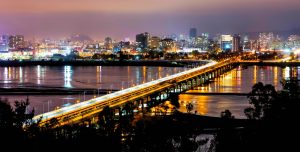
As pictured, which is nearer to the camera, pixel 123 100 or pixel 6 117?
pixel 6 117

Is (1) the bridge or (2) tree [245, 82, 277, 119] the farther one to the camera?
(1) the bridge

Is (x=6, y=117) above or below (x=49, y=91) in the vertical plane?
above

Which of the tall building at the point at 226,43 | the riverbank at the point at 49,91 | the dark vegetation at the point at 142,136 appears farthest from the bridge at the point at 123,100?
the tall building at the point at 226,43

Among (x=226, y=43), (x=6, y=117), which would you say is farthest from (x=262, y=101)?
(x=226, y=43)

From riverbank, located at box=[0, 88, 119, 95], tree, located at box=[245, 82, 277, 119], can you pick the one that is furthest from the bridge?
tree, located at box=[245, 82, 277, 119]

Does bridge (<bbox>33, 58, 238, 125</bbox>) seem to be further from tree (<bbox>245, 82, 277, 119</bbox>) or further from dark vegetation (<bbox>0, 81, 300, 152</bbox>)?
tree (<bbox>245, 82, 277, 119</bbox>)

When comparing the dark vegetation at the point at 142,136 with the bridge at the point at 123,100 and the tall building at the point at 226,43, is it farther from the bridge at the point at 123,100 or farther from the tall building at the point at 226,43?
the tall building at the point at 226,43

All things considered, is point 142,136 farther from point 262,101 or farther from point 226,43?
point 226,43

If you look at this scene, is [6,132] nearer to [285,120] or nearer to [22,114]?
[22,114]

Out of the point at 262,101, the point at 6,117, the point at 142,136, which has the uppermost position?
the point at 6,117

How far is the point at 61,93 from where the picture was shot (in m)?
27.0

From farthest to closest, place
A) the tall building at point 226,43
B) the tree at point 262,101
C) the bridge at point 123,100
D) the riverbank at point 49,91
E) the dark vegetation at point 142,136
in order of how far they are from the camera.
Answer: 1. the tall building at point 226,43
2. the riverbank at point 49,91
3. the bridge at point 123,100
4. the tree at point 262,101
5. the dark vegetation at point 142,136

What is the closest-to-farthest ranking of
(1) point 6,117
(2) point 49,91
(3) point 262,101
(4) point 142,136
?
(1) point 6,117
(4) point 142,136
(3) point 262,101
(2) point 49,91

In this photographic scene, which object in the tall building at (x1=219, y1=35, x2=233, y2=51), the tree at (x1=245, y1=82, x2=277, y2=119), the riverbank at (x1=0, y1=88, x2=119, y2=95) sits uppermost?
the tall building at (x1=219, y1=35, x2=233, y2=51)
